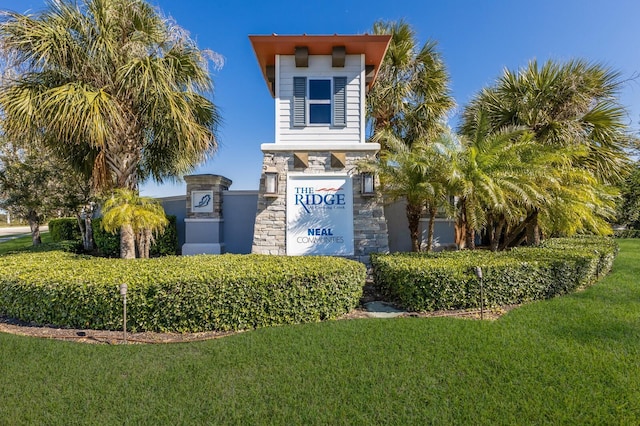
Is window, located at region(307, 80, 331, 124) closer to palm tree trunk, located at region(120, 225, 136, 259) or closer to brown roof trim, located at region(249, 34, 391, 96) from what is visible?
brown roof trim, located at region(249, 34, 391, 96)

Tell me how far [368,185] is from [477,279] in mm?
3682

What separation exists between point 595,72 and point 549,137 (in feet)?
7.34

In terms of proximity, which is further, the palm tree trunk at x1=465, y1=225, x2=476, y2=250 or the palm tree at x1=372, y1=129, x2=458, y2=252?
the palm tree trunk at x1=465, y1=225, x2=476, y2=250

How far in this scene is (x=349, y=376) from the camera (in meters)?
3.01

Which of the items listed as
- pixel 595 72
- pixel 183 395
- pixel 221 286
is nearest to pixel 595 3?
pixel 595 72

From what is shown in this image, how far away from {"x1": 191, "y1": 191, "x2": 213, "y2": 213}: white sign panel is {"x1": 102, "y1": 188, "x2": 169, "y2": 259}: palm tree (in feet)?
7.45

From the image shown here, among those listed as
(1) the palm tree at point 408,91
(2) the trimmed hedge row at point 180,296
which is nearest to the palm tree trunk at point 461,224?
(1) the palm tree at point 408,91

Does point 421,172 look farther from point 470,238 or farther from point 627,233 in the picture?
point 627,233

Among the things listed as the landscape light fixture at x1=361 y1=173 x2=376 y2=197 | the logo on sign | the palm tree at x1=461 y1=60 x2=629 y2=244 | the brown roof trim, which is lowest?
the logo on sign

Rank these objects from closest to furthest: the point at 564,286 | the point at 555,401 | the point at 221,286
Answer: the point at 555,401 < the point at 221,286 < the point at 564,286

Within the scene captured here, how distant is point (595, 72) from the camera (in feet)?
27.4

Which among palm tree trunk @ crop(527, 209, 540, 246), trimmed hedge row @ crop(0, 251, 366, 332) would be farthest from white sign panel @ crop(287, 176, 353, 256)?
palm tree trunk @ crop(527, 209, 540, 246)

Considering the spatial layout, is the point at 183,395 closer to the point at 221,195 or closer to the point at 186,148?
the point at 186,148

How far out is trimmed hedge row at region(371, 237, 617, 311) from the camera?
495 centimetres
